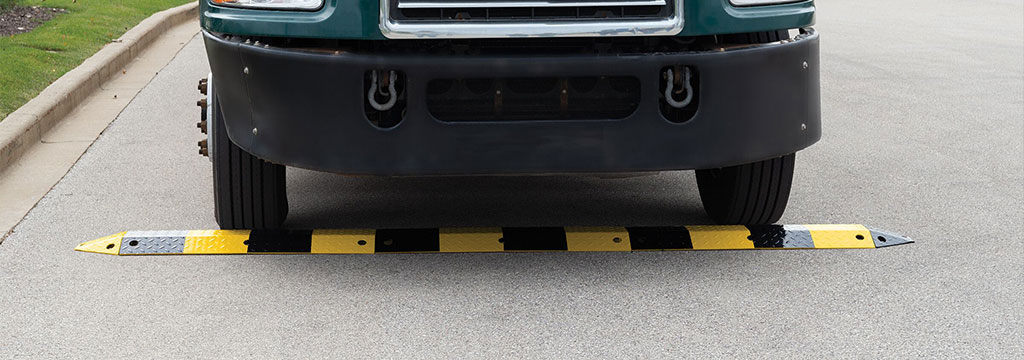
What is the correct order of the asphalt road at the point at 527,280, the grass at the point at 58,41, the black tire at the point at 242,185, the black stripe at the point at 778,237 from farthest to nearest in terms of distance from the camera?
the grass at the point at 58,41, the black stripe at the point at 778,237, the black tire at the point at 242,185, the asphalt road at the point at 527,280

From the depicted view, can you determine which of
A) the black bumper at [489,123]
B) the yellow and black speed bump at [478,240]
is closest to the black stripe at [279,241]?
the yellow and black speed bump at [478,240]

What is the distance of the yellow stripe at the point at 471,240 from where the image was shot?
4285 millimetres

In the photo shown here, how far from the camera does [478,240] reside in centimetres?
434

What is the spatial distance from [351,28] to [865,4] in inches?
558

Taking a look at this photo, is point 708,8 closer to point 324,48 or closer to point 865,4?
point 324,48

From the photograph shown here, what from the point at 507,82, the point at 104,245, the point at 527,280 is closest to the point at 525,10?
the point at 507,82

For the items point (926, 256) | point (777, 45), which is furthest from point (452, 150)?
point (926, 256)

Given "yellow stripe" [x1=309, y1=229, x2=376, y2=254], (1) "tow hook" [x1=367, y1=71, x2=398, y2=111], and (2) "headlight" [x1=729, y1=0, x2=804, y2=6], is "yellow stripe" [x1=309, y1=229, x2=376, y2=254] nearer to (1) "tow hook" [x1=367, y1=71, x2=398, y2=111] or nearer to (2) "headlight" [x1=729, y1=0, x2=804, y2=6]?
(1) "tow hook" [x1=367, y1=71, x2=398, y2=111]

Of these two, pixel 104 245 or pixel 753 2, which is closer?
pixel 753 2

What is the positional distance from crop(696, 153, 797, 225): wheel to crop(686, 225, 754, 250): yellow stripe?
80 millimetres

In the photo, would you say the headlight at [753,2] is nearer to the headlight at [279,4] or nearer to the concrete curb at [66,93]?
the headlight at [279,4]

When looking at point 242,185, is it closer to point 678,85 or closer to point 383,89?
point 383,89

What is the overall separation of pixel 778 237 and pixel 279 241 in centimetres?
169

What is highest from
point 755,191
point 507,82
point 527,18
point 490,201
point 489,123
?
point 527,18
